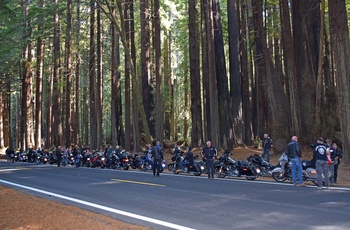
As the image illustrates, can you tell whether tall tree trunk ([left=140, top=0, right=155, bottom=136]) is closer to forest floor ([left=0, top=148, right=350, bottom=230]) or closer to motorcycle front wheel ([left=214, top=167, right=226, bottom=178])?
motorcycle front wheel ([left=214, top=167, right=226, bottom=178])

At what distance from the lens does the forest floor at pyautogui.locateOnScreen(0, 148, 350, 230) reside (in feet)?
26.9

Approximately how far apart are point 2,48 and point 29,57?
966 cm

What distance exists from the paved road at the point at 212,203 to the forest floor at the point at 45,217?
0.48 metres

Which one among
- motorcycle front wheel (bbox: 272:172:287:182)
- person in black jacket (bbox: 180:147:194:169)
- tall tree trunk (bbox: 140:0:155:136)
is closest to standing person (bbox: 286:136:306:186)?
motorcycle front wheel (bbox: 272:172:287:182)

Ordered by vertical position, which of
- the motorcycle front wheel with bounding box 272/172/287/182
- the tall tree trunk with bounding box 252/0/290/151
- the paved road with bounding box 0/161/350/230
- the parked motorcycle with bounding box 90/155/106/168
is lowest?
the paved road with bounding box 0/161/350/230

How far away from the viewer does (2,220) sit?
9.20 metres

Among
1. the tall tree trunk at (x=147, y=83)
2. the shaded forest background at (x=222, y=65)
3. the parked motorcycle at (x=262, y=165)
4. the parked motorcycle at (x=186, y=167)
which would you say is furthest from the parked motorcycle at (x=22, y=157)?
the parked motorcycle at (x=262, y=165)

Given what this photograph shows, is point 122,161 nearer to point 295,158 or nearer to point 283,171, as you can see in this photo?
point 283,171

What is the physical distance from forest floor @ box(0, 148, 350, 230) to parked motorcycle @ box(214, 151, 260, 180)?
8.51m

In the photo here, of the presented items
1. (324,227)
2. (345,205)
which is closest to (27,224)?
(324,227)

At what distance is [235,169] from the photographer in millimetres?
17641

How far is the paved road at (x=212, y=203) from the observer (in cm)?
809

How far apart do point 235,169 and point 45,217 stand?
10.2 metres

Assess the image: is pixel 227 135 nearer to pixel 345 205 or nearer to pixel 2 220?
pixel 345 205
